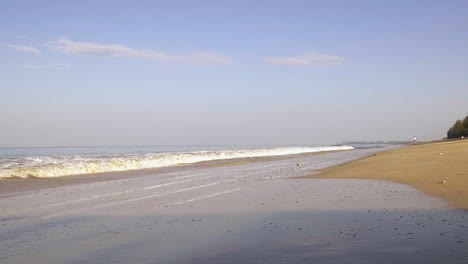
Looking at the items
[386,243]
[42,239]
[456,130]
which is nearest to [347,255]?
[386,243]

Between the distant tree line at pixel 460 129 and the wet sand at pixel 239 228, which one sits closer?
the wet sand at pixel 239 228

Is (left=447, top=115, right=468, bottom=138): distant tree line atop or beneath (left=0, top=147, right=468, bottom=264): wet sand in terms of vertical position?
atop

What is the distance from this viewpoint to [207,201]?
13547mm

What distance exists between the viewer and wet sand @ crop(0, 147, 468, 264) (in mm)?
6816

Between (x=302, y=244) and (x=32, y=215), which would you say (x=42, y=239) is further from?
(x=302, y=244)

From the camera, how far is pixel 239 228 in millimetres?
9109

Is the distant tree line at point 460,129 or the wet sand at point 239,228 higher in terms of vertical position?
the distant tree line at point 460,129

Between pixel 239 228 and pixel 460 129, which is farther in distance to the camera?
pixel 460 129

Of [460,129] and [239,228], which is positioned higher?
[460,129]

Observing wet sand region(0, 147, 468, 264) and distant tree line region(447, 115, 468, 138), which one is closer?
wet sand region(0, 147, 468, 264)

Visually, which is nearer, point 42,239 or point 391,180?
point 42,239

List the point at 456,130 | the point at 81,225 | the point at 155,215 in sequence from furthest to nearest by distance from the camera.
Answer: the point at 456,130, the point at 155,215, the point at 81,225

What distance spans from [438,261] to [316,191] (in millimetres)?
9353

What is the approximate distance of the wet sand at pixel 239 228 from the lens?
6.82m
